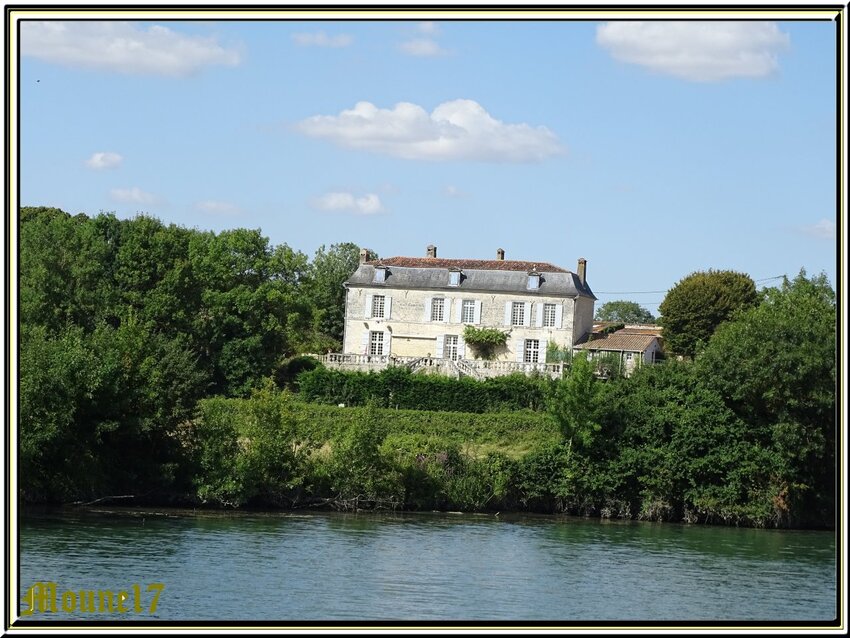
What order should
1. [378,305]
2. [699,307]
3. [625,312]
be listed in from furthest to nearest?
[625,312], [699,307], [378,305]

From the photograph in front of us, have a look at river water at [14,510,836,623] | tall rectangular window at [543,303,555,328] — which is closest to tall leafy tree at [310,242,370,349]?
tall rectangular window at [543,303,555,328]

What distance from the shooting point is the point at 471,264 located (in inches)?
1876

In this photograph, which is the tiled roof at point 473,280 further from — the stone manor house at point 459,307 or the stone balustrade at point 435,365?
the stone balustrade at point 435,365

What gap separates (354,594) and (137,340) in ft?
38.3

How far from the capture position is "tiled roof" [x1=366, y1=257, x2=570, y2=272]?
4722 centimetres

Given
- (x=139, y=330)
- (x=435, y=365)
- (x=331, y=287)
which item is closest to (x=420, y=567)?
(x=139, y=330)

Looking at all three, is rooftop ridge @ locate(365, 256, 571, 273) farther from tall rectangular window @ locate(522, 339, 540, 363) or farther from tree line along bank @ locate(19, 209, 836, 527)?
tree line along bank @ locate(19, 209, 836, 527)

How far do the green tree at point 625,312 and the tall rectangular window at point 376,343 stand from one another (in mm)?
49840

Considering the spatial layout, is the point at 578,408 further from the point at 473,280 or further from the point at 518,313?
the point at 473,280

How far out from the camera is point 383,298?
47.2 meters

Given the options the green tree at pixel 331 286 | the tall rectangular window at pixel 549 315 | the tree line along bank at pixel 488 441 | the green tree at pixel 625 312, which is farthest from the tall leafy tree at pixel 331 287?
the green tree at pixel 625 312

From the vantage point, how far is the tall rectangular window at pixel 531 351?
4591 cm

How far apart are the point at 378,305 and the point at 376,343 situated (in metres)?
1.46
